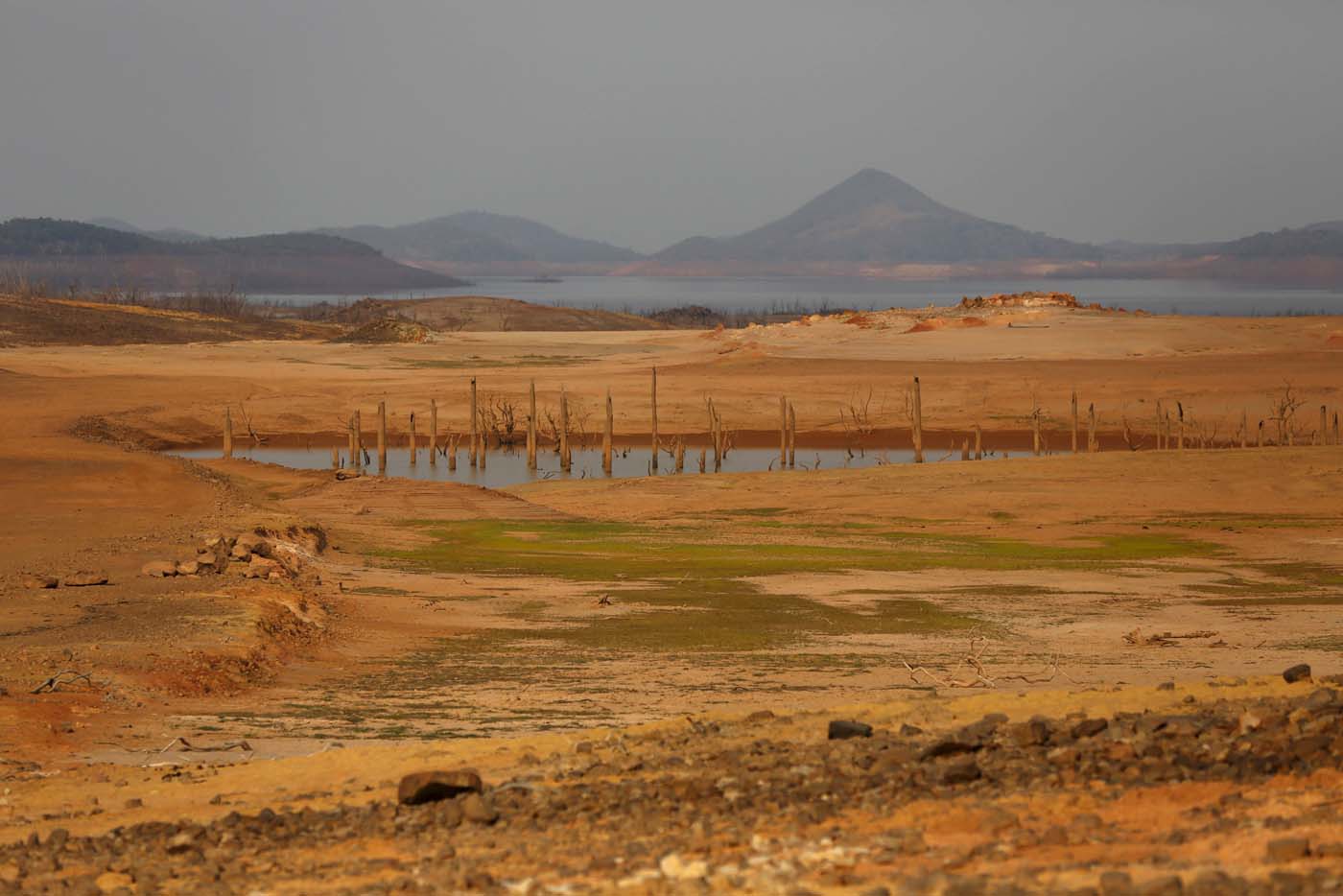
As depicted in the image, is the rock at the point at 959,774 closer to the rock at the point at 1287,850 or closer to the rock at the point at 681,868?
the rock at the point at 681,868

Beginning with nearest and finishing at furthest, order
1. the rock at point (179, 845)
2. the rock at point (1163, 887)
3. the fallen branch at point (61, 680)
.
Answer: the rock at point (1163, 887), the rock at point (179, 845), the fallen branch at point (61, 680)

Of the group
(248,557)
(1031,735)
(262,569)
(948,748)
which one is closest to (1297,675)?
(1031,735)

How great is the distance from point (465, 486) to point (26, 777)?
2880 centimetres

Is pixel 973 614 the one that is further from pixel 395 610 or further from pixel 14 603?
pixel 14 603

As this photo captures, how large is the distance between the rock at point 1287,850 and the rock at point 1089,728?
8.05ft

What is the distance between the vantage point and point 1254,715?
9727mm

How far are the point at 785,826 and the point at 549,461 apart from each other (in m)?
46.5

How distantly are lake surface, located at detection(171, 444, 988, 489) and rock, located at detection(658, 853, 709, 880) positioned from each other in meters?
40.3

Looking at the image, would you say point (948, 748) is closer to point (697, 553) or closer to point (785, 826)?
point (785, 826)

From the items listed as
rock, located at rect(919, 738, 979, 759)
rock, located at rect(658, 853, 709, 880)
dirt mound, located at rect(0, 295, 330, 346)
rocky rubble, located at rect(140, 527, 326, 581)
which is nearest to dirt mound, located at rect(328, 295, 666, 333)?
dirt mound, located at rect(0, 295, 330, 346)

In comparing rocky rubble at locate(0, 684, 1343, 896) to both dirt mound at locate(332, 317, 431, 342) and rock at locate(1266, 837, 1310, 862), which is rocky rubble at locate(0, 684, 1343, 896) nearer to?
rock at locate(1266, 837, 1310, 862)

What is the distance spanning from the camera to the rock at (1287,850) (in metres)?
7.07

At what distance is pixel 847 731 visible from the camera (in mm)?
10273

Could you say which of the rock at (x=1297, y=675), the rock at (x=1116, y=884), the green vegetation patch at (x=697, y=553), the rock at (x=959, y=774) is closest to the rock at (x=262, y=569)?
the green vegetation patch at (x=697, y=553)
